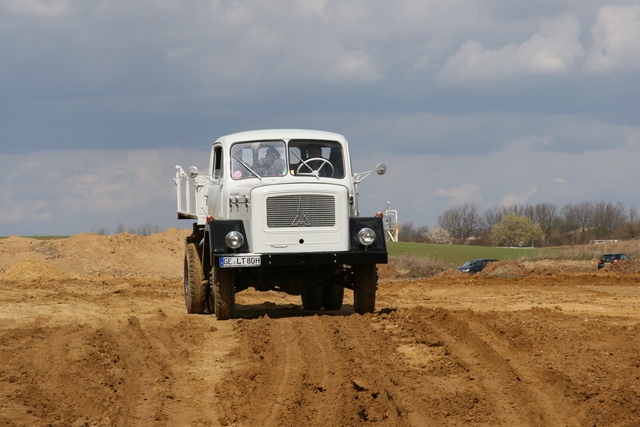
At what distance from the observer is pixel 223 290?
12.4 meters

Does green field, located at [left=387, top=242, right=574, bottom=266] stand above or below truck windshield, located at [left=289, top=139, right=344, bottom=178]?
below

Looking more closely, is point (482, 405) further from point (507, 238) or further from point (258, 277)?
point (507, 238)

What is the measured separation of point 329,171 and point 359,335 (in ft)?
11.4

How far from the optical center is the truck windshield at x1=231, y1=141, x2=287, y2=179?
1280cm

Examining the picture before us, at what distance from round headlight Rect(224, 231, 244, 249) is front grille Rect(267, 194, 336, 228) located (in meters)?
0.50

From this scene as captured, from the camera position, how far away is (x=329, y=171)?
1307 cm

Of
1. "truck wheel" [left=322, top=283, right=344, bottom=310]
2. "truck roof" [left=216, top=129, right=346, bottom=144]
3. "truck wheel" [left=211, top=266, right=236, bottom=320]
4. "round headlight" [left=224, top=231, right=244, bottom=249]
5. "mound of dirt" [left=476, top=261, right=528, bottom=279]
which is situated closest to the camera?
"round headlight" [left=224, top=231, right=244, bottom=249]

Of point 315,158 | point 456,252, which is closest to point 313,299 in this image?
point 315,158

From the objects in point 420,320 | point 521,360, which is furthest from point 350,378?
point 420,320

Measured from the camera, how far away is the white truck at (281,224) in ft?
39.1

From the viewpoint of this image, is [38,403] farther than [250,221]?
No

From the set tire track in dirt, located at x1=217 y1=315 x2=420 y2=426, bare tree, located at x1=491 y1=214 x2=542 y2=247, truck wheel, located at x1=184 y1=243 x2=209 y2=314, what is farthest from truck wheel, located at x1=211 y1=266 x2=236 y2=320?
bare tree, located at x1=491 y1=214 x2=542 y2=247

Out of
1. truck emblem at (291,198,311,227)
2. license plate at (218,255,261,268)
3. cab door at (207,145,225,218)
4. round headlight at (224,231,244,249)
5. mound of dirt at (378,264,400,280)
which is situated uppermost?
cab door at (207,145,225,218)

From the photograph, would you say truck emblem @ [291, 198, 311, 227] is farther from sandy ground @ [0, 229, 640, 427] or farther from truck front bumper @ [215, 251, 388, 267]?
sandy ground @ [0, 229, 640, 427]
